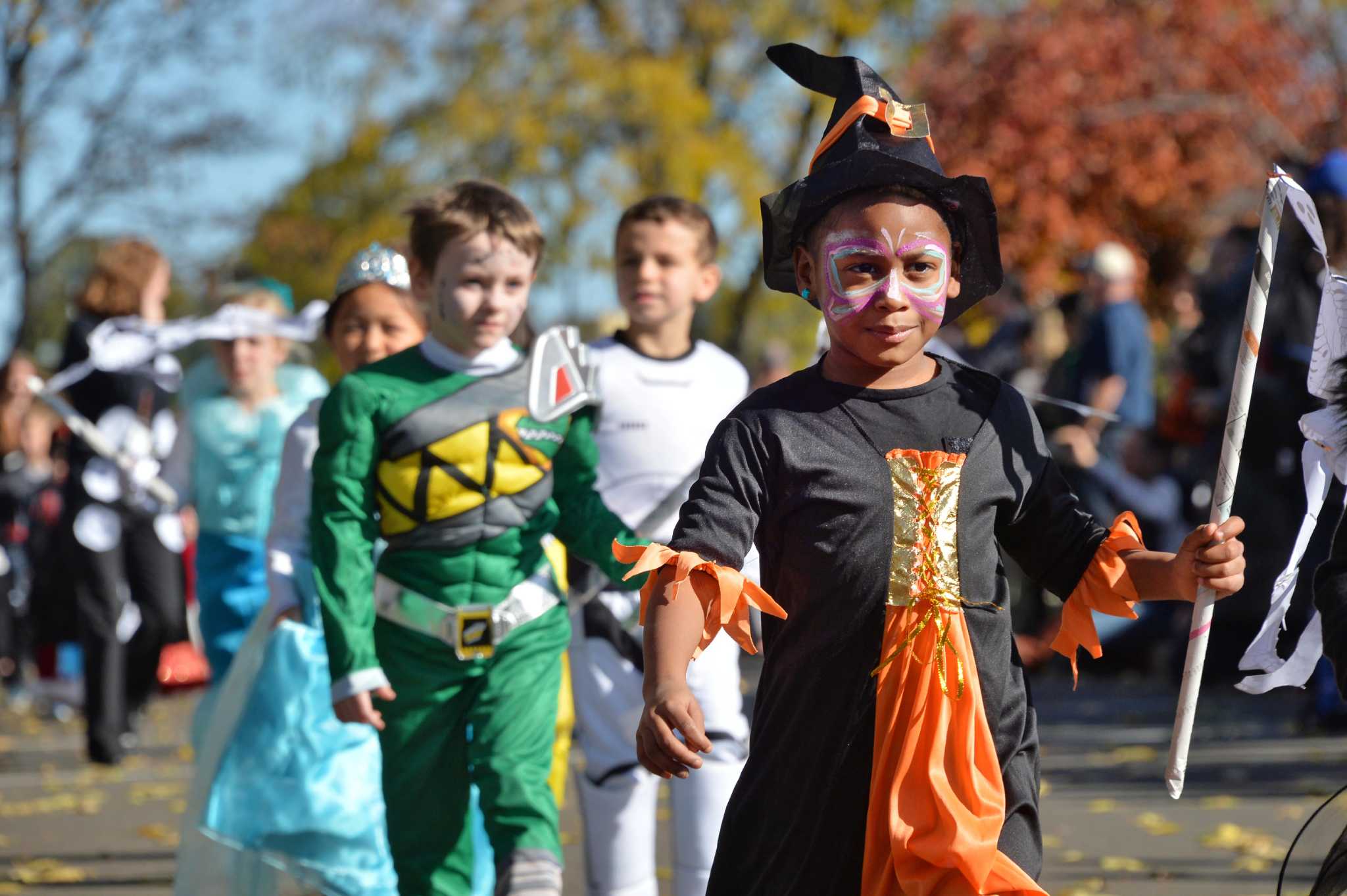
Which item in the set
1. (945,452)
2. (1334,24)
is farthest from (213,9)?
(945,452)

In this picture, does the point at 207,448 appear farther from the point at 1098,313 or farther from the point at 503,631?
the point at 1098,313

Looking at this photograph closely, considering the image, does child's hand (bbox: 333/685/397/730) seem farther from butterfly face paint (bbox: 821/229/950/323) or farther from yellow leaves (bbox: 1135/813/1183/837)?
yellow leaves (bbox: 1135/813/1183/837)

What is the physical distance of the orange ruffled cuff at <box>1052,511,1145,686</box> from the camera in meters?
3.19

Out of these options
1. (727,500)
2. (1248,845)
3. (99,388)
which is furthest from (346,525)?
(99,388)

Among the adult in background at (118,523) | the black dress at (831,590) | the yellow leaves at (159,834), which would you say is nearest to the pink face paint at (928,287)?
the black dress at (831,590)

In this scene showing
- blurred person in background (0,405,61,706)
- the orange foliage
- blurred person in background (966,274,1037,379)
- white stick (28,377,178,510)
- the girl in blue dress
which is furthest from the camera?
the orange foliage

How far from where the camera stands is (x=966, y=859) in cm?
297

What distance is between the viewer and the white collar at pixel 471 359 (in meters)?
4.64

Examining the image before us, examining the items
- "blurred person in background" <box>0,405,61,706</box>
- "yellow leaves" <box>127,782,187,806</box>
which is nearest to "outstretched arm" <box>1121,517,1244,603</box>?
"yellow leaves" <box>127,782,187,806</box>

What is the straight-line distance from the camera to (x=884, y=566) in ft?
10.3

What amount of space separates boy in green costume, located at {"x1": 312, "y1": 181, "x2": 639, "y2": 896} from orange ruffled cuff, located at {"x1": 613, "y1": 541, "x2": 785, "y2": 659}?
1515 mm

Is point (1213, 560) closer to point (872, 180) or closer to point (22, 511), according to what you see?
point (872, 180)

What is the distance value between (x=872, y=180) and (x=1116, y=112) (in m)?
19.4

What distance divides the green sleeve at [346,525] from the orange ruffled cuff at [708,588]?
1.54 m
